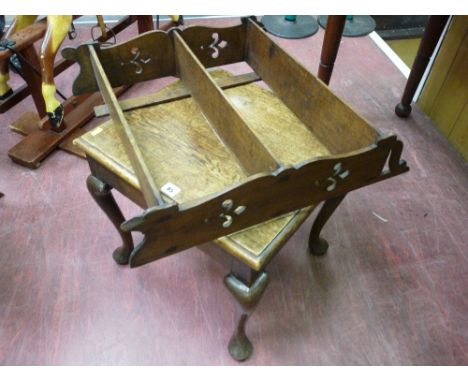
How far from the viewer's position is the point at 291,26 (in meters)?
2.65

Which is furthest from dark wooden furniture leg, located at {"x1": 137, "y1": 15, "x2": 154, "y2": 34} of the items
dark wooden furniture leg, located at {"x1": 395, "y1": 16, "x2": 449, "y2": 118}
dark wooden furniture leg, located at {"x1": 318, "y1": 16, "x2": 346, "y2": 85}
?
dark wooden furniture leg, located at {"x1": 395, "y1": 16, "x2": 449, "y2": 118}

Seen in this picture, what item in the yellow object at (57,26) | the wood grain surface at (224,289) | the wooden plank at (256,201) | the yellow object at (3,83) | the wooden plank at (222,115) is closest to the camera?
the wooden plank at (256,201)

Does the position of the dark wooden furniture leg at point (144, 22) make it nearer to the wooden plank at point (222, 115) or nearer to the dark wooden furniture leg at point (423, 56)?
the wooden plank at point (222, 115)

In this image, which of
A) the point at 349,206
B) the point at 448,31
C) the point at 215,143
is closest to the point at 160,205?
the point at 215,143

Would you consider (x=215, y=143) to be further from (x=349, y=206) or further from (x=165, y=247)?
(x=349, y=206)

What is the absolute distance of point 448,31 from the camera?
73.6 inches

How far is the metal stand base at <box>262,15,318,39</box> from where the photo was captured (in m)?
2.59

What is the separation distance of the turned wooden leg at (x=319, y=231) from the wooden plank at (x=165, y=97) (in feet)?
1.52

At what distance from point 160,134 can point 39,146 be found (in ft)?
3.33

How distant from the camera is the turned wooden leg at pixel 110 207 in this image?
1017 mm

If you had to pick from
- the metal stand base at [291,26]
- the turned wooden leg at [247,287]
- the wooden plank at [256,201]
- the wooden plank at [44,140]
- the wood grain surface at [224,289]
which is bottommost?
the wood grain surface at [224,289]

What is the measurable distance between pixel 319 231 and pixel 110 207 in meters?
0.71

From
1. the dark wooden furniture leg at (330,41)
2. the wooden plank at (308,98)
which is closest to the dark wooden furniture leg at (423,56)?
the dark wooden furniture leg at (330,41)
